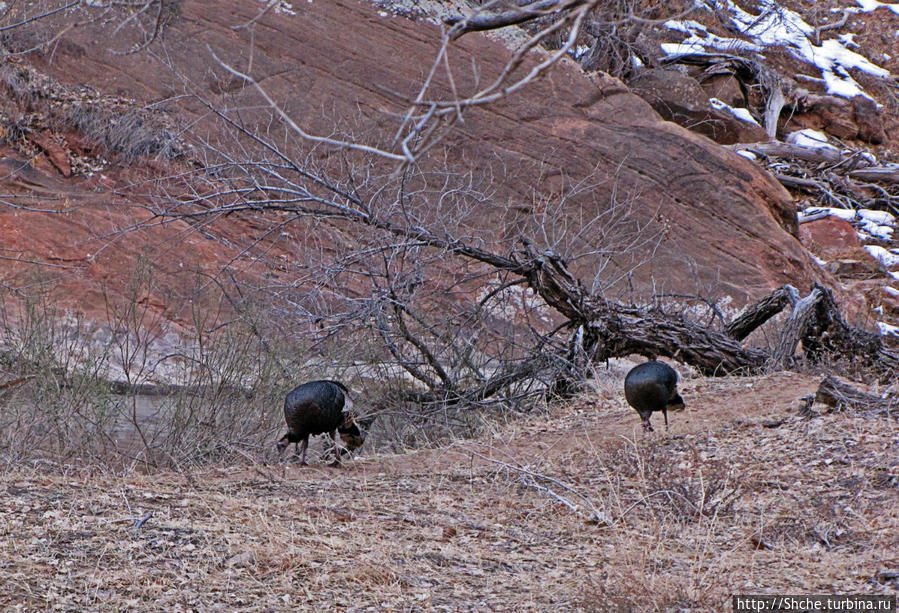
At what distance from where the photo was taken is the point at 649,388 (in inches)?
239

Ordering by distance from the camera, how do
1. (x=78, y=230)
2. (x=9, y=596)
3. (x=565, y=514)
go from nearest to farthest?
1. (x=9, y=596)
2. (x=565, y=514)
3. (x=78, y=230)

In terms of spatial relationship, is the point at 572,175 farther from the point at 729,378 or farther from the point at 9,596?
the point at 9,596

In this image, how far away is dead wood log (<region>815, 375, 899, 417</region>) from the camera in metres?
5.89

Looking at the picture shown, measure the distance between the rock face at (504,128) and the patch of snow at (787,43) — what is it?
5.41 meters

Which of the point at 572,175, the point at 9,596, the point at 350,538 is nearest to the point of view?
the point at 9,596

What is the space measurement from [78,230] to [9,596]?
8715 mm

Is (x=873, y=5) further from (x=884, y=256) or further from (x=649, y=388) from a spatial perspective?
(x=649, y=388)

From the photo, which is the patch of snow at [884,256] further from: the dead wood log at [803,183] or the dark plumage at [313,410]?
the dark plumage at [313,410]

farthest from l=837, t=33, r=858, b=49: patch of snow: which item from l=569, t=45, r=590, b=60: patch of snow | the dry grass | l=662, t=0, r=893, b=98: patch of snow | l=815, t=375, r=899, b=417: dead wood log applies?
the dry grass

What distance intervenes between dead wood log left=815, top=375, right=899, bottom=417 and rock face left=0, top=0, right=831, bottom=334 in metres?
6.09

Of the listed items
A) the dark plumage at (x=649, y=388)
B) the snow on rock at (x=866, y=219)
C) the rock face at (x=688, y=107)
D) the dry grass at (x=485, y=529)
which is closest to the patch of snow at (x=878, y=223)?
the snow on rock at (x=866, y=219)

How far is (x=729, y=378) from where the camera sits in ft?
26.2

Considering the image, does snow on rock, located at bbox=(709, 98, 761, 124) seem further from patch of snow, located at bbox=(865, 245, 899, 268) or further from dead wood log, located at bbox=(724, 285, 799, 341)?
dead wood log, located at bbox=(724, 285, 799, 341)

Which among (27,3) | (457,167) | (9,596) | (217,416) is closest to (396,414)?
(217,416)
